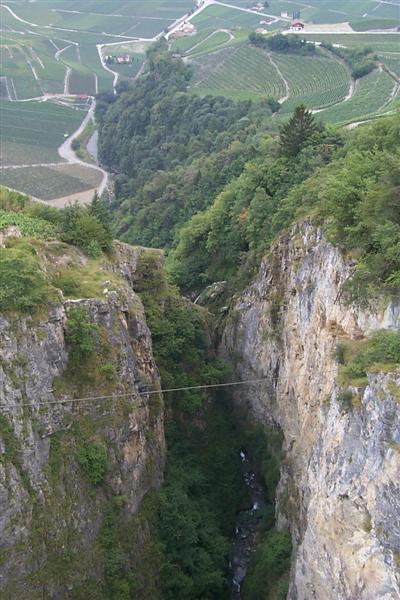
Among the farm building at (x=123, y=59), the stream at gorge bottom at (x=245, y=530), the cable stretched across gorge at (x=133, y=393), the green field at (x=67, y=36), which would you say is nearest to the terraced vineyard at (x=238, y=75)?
the green field at (x=67, y=36)

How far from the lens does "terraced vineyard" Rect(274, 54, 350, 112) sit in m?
77.6

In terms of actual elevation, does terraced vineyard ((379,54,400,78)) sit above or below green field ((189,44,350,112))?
above

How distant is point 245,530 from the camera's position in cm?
3145

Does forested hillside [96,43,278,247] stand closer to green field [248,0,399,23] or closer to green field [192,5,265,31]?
green field [192,5,265,31]

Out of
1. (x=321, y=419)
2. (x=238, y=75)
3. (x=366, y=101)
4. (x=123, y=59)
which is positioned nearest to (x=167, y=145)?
(x=238, y=75)

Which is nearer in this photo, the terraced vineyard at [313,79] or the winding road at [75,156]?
the terraced vineyard at [313,79]

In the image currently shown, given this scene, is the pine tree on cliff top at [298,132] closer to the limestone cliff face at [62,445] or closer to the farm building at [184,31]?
the limestone cliff face at [62,445]

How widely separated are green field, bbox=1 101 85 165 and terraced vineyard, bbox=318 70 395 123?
5099 cm

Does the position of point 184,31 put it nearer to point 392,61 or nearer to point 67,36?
point 67,36

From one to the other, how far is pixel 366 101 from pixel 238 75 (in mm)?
35183

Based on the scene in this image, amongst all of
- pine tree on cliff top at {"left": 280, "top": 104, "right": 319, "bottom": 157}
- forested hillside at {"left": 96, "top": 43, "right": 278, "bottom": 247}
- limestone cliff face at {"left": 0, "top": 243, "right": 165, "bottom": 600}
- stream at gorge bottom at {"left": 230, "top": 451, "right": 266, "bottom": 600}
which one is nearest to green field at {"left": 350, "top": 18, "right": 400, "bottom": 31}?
forested hillside at {"left": 96, "top": 43, "right": 278, "bottom": 247}

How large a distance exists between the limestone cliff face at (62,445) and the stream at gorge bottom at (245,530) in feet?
21.2

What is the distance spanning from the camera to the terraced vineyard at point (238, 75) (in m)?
88.7

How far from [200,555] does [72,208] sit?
18408 mm
